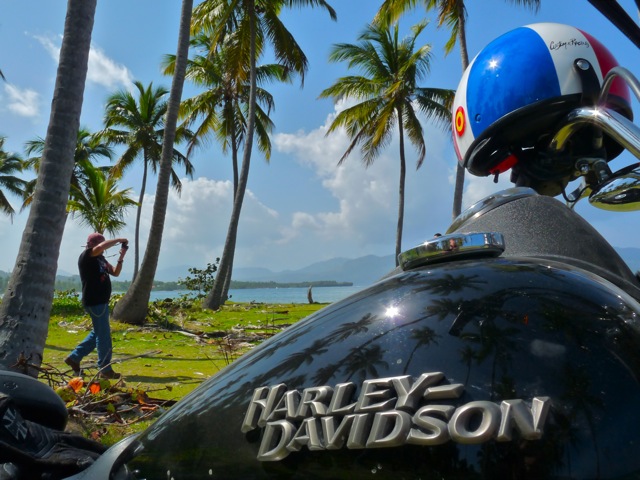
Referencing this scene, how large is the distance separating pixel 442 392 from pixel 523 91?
1118 mm

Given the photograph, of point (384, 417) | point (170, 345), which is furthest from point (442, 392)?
point (170, 345)

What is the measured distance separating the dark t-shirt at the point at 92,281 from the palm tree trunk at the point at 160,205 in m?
4.03

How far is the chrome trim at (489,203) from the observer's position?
46.6 inches

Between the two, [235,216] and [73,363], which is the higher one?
[235,216]

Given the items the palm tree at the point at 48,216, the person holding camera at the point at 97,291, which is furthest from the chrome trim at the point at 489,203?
the person holding camera at the point at 97,291

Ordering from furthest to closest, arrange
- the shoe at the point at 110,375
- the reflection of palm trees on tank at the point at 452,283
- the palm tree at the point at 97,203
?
1. the palm tree at the point at 97,203
2. the shoe at the point at 110,375
3. the reflection of palm trees on tank at the point at 452,283

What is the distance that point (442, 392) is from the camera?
55cm

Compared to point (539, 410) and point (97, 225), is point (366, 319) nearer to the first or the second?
point (539, 410)

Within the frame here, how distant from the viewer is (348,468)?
22.0 inches

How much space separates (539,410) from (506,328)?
99 mm

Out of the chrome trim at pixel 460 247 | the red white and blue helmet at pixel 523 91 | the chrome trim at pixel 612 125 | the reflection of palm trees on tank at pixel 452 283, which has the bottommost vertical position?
the reflection of palm trees on tank at pixel 452 283

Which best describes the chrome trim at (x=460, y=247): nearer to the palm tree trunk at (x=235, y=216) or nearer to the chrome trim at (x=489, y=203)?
the chrome trim at (x=489, y=203)

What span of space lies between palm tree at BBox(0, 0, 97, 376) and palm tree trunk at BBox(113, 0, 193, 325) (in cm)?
509

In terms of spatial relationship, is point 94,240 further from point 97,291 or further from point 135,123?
point 135,123
